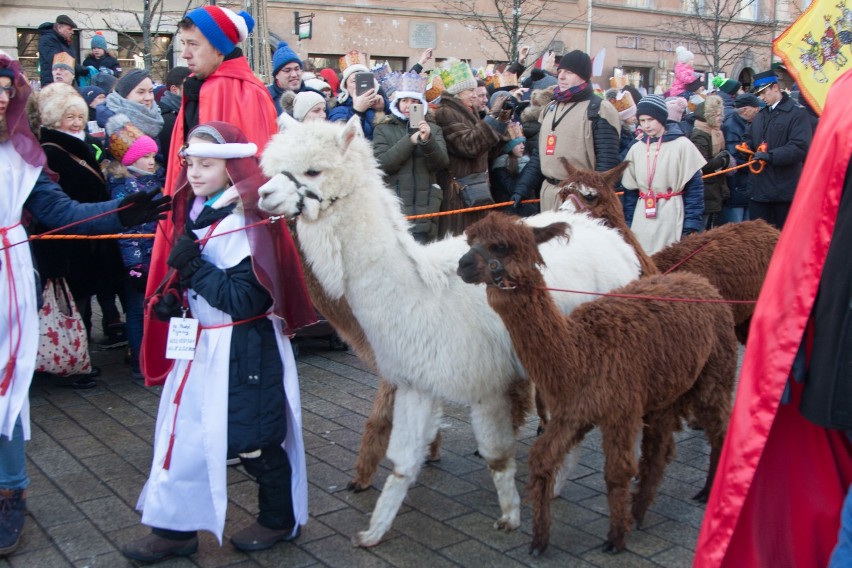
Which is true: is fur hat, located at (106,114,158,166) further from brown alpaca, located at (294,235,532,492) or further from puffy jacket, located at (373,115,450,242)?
brown alpaca, located at (294,235,532,492)

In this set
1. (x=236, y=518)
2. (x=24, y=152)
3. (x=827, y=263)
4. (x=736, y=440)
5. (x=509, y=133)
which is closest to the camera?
(x=827, y=263)

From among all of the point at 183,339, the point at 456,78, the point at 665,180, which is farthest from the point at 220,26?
the point at 456,78

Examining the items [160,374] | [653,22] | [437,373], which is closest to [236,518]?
[160,374]

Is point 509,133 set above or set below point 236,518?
above

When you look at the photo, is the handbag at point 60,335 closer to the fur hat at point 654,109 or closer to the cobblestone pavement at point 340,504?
the cobblestone pavement at point 340,504

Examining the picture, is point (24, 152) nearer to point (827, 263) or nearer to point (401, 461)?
point (401, 461)

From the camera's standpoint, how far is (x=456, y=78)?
27.5ft

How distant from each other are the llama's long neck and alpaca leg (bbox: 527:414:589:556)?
156mm

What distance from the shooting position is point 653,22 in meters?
30.5

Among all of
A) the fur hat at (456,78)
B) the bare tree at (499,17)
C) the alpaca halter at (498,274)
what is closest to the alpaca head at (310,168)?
the alpaca halter at (498,274)

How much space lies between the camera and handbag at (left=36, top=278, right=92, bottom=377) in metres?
5.84

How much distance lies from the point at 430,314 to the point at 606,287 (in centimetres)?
115

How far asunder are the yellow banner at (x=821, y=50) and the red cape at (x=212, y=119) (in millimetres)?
2505

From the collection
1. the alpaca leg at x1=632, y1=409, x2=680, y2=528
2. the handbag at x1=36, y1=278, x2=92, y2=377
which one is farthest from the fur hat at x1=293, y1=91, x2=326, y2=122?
the alpaca leg at x1=632, y1=409, x2=680, y2=528
